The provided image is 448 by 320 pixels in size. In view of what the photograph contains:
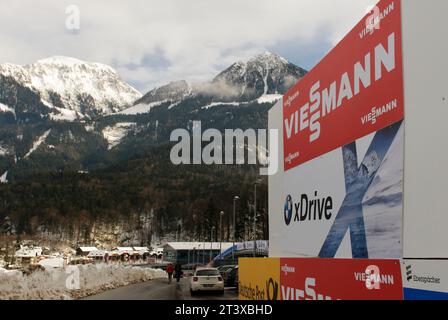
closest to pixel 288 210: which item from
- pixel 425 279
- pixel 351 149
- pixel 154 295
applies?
pixel 351 149

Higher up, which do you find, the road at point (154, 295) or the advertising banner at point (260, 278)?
the advertising banner at point (260, 278)

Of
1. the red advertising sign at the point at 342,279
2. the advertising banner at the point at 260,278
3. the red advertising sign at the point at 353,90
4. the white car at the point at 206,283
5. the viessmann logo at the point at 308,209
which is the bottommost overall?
the white car at the point at 206,283

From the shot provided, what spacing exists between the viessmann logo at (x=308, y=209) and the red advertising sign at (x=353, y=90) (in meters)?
0.82

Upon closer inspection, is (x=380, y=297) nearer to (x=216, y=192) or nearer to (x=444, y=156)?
(x=444, y=156)

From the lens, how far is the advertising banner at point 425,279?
471cm

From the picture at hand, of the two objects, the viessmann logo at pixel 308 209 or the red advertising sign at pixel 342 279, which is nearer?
the red advertising sign at pixel 342 279

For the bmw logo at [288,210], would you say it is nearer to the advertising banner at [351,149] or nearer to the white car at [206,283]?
the advertising banner at [351,149]

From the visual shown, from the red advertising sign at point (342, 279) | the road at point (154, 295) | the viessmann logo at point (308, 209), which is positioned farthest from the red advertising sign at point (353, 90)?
the road at point (154, 295)

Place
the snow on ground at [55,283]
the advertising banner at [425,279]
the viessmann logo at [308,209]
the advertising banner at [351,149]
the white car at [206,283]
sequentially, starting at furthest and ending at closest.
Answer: the white car at [206,283] → the snow on ground at [55,283] → the viessmann logo at [308,209] → the advertising banner at [351,149] → the advertising banner at [425,279]

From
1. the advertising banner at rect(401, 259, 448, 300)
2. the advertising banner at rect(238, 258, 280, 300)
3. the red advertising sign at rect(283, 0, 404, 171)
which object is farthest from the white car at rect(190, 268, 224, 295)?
the advertising banner at rect(401, 259, 448, 300)

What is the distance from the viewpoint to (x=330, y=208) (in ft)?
28.9

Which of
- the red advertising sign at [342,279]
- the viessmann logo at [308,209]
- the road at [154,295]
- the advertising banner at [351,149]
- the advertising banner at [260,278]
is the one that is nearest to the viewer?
the red advertising sign at [342,279]

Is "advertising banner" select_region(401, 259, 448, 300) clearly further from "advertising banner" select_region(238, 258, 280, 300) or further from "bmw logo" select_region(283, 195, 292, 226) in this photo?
"bmw logo" select_region(283, 195, 292, 226)

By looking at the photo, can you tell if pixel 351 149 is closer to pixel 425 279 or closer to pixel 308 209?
pixel 308 209
